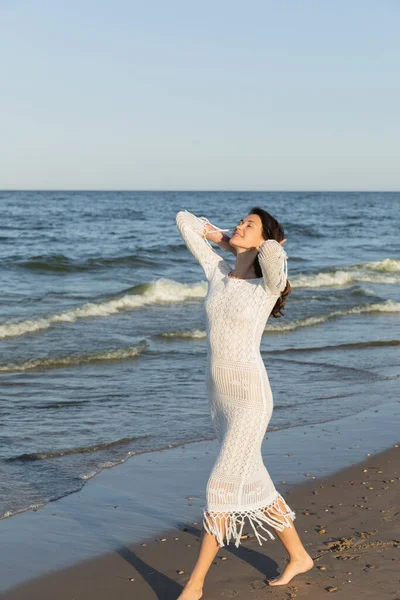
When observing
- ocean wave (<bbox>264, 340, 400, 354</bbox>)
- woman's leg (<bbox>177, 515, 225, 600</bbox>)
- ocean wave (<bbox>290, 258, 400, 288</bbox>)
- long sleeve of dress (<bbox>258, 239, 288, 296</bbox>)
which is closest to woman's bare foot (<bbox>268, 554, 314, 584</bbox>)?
woman's leg (<bbox>177, 515, 225, 600</bbox>)

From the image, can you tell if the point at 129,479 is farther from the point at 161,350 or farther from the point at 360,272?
the point at 360,272

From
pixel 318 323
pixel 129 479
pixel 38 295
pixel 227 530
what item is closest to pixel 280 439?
pixel 129 479

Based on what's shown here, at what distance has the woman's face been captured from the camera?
3793 mm

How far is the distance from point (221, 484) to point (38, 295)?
12990mm

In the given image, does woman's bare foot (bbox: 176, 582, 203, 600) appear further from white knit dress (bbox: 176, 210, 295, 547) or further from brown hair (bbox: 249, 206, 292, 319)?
brown hair (bbox: 249, 206, 292, 319)

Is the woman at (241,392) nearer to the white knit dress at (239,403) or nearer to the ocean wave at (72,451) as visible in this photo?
the white knit dress at (239,403)

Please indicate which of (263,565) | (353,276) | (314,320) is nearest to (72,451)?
(263,565)

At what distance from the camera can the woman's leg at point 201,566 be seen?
12.2 feet

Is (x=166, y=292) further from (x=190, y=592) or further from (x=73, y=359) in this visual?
(x=190, y=592)

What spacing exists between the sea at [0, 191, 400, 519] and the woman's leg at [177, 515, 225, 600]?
67.0 inches

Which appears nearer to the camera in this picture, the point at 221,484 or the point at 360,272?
the point at 221,484

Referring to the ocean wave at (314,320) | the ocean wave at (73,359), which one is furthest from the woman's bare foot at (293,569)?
the ocean wave at (314,320)

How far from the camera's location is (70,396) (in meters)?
8.41

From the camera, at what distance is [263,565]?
169 inches
